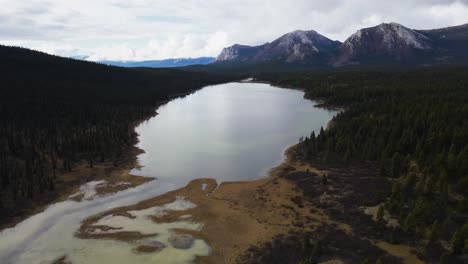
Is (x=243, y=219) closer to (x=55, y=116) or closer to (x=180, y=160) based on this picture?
(x=180, y=160)

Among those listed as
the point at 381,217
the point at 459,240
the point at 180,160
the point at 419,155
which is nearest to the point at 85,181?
the point at 180,160

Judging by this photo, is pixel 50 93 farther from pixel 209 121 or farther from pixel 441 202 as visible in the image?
pixel 441 202

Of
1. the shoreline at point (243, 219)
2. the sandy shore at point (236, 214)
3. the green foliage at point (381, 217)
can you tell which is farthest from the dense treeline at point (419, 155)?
the sandy shore at point (236, 214)

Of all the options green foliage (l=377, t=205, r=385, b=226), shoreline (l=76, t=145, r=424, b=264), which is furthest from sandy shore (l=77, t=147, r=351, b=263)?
green foliage (l=377, t=205, r=385, b=226)

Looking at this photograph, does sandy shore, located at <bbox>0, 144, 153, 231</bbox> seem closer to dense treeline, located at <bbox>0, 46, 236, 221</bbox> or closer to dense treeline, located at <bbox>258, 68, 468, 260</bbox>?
dense treeline, located at <bbox>0, 46, 236, 221</bbox>

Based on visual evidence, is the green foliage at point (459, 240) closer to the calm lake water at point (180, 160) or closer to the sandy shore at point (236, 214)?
the sandy shore at point (236, 214)

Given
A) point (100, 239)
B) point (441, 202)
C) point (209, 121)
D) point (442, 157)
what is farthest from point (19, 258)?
point (209, 121)

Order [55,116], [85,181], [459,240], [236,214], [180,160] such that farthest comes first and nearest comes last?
[55,116]
[180,160]
[85,181]
[236,214]
[459,240]
